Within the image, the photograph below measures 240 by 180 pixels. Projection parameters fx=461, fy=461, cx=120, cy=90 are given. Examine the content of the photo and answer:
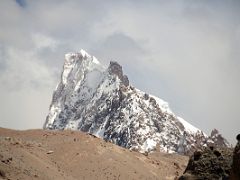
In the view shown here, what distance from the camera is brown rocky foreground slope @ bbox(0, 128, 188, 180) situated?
37.6 metres

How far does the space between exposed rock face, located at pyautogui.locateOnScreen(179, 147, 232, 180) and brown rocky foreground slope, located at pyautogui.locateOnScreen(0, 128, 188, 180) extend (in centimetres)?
1490

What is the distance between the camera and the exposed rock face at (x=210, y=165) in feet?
72.4

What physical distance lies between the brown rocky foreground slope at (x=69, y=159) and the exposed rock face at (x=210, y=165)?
14901mm

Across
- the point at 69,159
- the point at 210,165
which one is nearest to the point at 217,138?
the point at 69,159

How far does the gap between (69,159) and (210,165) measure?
86.0ft

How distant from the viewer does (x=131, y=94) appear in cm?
19762

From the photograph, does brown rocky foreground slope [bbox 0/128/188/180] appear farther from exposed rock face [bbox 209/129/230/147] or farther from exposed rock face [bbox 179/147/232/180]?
exposed rock face [bbox 209/129/230/147]

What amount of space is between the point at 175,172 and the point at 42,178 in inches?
882

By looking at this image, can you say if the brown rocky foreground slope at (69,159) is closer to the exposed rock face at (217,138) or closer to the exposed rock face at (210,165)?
the exposed rock face at (210,165)

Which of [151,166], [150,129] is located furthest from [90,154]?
[150,129]

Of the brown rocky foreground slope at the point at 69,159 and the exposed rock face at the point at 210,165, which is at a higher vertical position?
the brown rocky foreground slope at the point at 69,159

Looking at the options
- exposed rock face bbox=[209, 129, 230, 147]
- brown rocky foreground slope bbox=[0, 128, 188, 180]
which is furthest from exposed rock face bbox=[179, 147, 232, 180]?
exposed rock face bbox=[209, 129, 230, 147]

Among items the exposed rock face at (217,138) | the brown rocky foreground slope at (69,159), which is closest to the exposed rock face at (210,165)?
the brown rocky foreground slope at (69,159)

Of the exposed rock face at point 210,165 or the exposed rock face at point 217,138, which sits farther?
the exposed rock face at point 217,138
